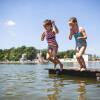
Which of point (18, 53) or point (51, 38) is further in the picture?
point (18, 53)

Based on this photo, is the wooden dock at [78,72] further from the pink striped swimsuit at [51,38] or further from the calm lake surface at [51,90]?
the pink striped swimsuit at [51,38]

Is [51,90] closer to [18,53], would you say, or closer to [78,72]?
[78,72]

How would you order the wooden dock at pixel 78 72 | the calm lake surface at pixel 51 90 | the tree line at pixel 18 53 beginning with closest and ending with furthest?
1. the calm lake surface at pixel 51 90
2. the wooden dock at pixel 78 72
3. the tree line at pixel 18 53

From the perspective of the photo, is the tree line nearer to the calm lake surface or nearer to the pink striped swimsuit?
the pink striped swimsuit

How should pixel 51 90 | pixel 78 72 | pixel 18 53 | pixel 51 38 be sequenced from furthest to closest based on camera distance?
1. pixel 18 53
2. pixel 78 72
3. pixel 51 38
4. pixel 51 90

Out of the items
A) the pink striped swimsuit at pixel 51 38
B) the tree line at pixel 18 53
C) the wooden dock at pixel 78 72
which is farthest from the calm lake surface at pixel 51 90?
the tree line at pixel 18 53

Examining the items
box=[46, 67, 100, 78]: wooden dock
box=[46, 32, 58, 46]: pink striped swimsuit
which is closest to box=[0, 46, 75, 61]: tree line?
box=[46, 67, 100, 78]: wooden dock

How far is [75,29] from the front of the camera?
271 inches

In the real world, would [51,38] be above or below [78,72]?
above

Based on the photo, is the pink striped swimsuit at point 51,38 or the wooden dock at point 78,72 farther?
→ the pink striped swimsuit at point 51,38

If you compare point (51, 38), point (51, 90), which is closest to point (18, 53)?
point (51, 38)

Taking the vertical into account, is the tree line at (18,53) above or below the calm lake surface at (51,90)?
above

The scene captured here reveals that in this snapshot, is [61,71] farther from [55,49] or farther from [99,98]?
[99,98]

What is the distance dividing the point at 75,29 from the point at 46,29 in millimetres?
1313
